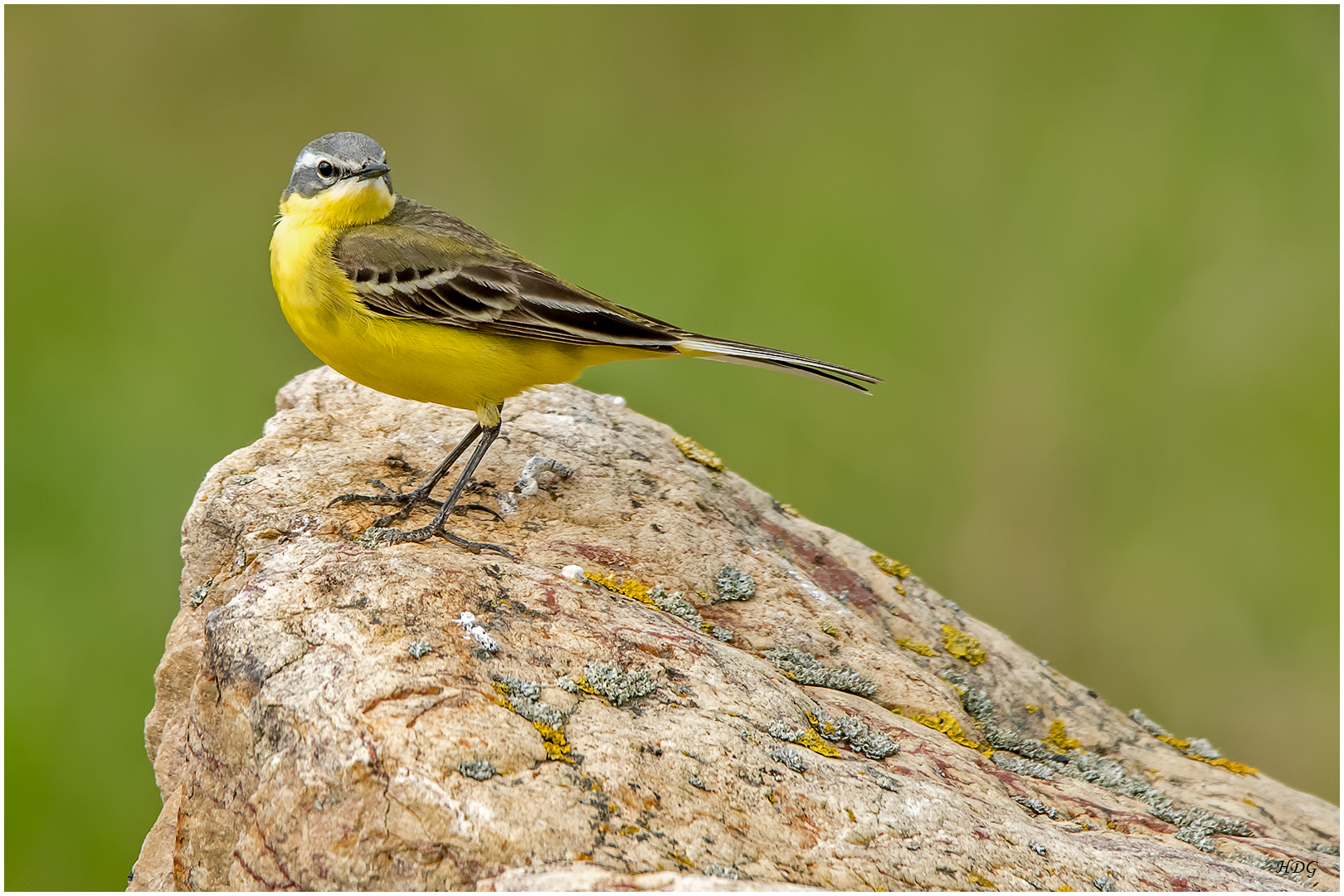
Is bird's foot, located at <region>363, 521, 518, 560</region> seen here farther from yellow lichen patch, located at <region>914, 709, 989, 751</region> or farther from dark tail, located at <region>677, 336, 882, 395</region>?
yellow lichen patch, located at <region>914, 709, 989, 751</region>

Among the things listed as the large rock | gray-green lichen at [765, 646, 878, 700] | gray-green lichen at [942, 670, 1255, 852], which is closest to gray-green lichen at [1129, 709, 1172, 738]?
the large rock

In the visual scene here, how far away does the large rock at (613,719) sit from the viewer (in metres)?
4.23

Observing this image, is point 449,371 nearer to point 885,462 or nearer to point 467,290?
point 467,290

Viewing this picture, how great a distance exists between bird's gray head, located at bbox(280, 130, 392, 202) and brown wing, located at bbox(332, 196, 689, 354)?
1.11ft

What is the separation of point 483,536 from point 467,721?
1.73 metres

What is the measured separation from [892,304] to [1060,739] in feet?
15.6

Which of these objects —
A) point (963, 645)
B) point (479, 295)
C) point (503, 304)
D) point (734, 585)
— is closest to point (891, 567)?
point (963, 645)

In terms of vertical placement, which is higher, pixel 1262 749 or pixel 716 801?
pixel 1262 749

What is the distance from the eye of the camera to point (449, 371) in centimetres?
627

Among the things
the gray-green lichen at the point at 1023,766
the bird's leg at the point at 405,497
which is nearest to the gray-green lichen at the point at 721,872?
the gray-green lichen at the point at 1023,766

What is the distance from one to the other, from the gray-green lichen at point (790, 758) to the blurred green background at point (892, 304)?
17.1 ft

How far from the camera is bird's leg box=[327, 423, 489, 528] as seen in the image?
610 centimetres

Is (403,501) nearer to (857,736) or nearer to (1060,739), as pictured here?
(857,736)

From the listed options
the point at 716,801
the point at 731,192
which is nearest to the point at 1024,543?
the point at 731,192
